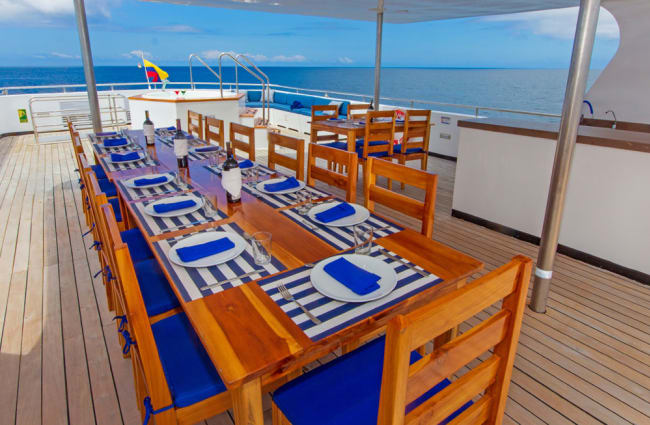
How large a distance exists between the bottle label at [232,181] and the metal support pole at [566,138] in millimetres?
1479

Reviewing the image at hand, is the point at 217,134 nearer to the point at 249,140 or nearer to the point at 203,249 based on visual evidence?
the point at 249,140

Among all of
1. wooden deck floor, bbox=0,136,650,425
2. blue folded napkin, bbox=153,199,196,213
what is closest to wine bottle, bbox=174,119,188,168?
blue folded napkin, bbox=153,199,196,213

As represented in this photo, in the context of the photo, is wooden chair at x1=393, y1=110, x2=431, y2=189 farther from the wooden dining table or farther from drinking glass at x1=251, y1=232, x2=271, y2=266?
drinking glass at x1=251, y1=232, x2=271, y2=266

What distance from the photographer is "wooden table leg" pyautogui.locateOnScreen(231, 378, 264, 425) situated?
814 millimetres

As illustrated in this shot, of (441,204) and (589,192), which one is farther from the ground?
(589,192)

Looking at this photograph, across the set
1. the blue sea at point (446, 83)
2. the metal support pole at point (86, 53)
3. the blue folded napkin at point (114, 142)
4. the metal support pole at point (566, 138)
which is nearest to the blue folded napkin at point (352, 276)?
the metal support pole at point (566, 138)

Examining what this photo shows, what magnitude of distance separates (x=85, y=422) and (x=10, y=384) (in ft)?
1.45

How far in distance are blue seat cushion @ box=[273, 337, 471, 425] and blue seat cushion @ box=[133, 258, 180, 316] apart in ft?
1.93

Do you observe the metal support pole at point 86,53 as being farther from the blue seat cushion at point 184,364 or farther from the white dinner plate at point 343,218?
the blue seat cushion at point 184,364

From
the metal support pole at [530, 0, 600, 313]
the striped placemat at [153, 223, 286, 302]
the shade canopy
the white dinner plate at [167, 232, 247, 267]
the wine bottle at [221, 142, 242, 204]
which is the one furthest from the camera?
the shade canopy

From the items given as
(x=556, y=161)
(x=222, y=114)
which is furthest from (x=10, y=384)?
(x=222, y=114)

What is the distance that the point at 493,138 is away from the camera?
2.94 m

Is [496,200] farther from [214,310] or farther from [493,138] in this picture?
[214,310]

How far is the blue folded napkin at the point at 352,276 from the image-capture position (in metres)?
0.99
